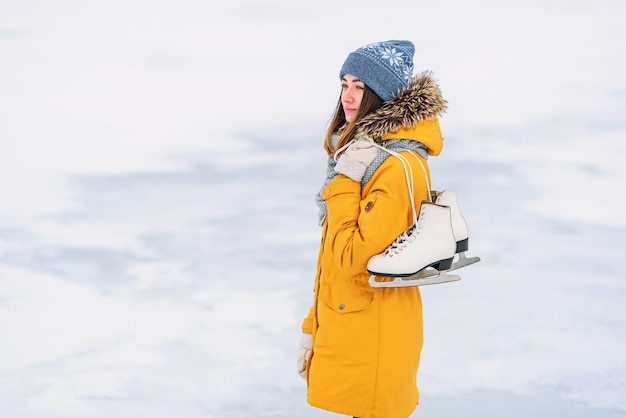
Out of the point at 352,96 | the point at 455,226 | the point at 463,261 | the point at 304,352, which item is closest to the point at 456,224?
the point at 455,226

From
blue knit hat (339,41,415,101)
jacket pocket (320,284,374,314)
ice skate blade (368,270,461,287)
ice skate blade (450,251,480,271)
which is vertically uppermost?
blue knit hat (339,41,415,101)

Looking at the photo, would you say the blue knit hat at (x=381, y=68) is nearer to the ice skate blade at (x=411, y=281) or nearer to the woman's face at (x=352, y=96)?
the woman's face at (x=352, y=96)

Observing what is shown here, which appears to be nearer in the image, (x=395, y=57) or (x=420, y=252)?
(x=420, y=252)

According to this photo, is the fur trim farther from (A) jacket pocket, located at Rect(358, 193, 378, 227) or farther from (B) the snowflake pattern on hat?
(A) jacket pocket, located at Rect(358, 193, 378, 227)

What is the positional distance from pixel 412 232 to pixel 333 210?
21 cm

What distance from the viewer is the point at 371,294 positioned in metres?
2.16

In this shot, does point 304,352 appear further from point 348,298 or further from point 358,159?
point 358,159

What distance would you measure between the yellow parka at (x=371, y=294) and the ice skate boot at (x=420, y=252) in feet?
0.12

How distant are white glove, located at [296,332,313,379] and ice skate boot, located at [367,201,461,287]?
0.35 meters

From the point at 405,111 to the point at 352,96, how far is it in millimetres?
179

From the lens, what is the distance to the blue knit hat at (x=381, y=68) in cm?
216

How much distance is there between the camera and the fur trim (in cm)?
210

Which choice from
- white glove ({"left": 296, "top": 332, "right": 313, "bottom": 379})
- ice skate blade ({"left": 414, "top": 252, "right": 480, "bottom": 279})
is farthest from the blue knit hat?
white glove ({"left": 296, "top": 332, "right": 313, "bottom": 379})

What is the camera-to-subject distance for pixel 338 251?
2.07 m
